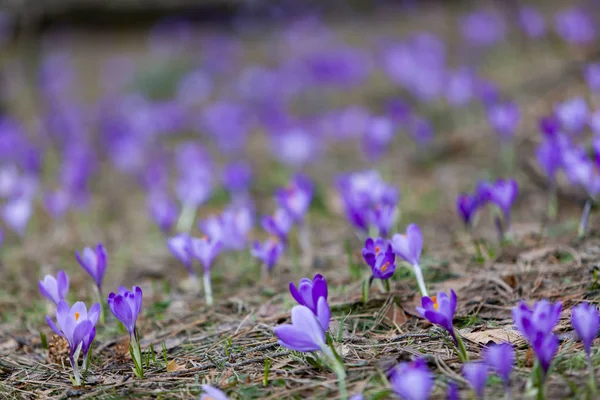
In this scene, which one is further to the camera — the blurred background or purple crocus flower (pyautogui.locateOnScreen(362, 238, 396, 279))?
the blurred background

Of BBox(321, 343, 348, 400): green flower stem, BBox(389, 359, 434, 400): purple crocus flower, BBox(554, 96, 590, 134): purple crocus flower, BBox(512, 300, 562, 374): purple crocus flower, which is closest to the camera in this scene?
BBox(389, 359, 434, 400): purple crocus flower

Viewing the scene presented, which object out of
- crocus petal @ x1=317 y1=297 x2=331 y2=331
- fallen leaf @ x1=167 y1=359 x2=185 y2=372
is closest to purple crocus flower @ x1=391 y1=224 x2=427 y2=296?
crocus petal @ x1=317 y1=297 x2=331 y2=331

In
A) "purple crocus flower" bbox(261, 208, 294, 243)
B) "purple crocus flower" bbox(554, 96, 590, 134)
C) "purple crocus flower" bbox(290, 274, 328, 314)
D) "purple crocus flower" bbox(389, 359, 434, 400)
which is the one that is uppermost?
"purple crocus flower" bbox(554, 96, 590, 134)

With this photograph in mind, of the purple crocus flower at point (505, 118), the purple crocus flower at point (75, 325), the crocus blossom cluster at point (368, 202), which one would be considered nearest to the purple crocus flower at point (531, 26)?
the purple crocus flower at point (505, 118)

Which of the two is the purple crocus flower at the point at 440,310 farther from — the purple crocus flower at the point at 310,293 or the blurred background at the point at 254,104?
the blurred background at the point at 254,104

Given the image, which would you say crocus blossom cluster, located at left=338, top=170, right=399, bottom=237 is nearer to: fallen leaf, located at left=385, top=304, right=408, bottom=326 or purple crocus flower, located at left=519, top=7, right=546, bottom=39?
fallen leaf, located at left=385, top=304, right=408, bottom=326

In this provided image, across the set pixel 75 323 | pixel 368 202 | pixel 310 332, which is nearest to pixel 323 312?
pixel 310 332

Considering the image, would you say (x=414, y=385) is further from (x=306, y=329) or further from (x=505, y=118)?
(x=505, y=118)
